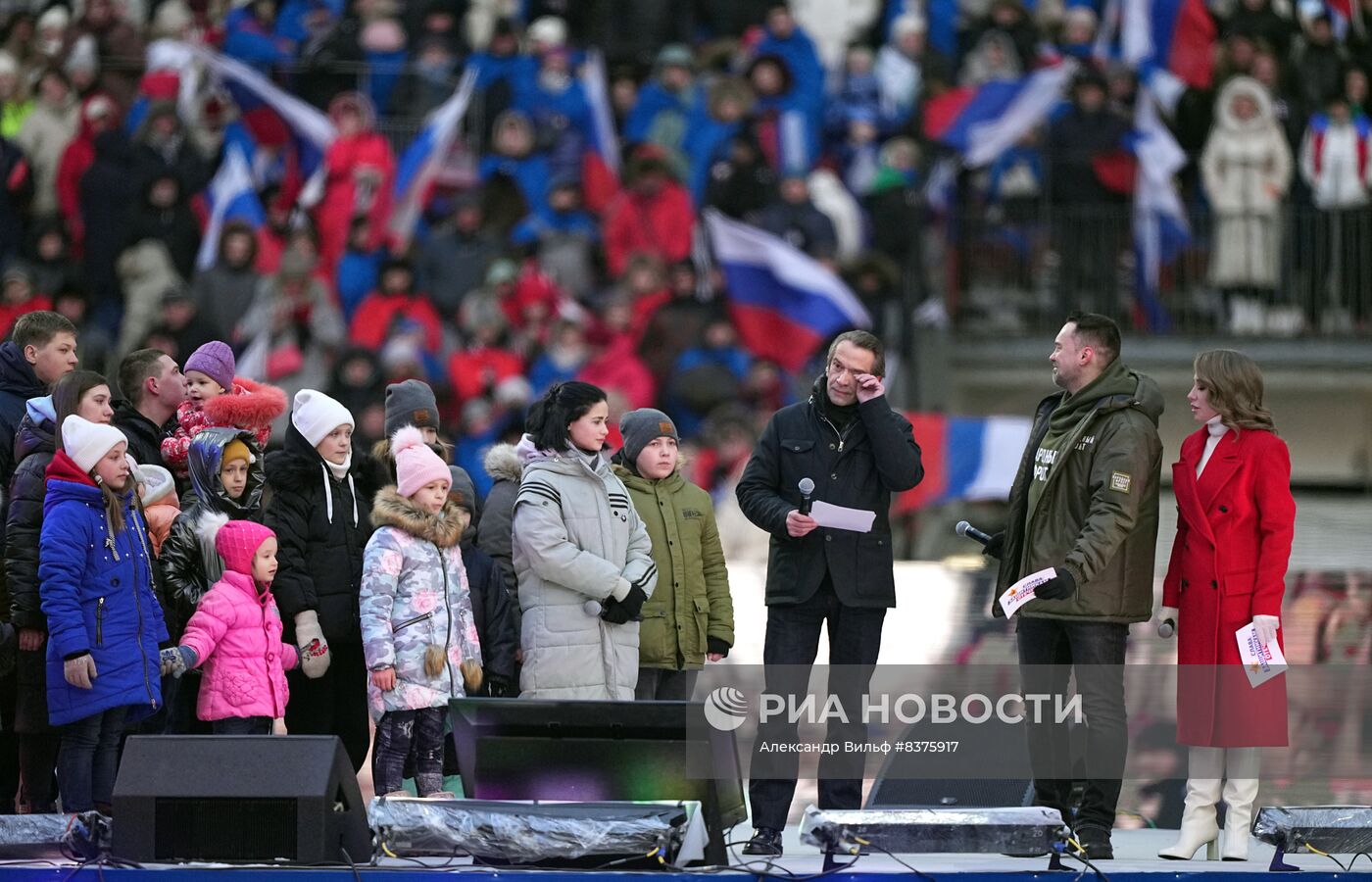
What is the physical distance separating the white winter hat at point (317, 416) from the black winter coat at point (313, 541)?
0.19 ft

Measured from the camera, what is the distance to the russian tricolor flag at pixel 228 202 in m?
16.5

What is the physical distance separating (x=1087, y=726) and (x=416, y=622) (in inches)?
96.0

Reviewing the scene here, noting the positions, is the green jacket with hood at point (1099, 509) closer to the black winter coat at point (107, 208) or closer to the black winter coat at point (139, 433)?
the black winter coat at point (139, 433)

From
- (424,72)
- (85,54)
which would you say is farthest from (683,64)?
(85,54)

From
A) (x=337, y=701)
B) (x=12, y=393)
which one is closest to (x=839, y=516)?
(x=337, y=701)

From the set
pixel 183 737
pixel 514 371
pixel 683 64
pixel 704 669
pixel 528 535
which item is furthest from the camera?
pixel 683 64

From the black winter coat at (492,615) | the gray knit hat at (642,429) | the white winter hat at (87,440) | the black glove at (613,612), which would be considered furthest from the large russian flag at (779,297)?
the white winter hat at (87,440)

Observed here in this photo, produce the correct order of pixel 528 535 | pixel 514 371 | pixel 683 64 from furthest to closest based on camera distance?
pixel 683 64
pixel 514 371
pixel 528 535

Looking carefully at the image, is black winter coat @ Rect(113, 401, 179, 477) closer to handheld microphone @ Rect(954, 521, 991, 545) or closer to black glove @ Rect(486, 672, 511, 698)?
black glove @ Rect(486, 672, 511, 698)

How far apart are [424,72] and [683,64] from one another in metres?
2.27

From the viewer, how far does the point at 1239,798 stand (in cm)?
760

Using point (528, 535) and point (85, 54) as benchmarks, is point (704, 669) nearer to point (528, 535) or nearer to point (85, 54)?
point (528, 535)

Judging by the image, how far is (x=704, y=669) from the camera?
7.56m

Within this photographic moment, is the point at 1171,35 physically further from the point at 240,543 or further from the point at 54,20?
the point at 240,543
